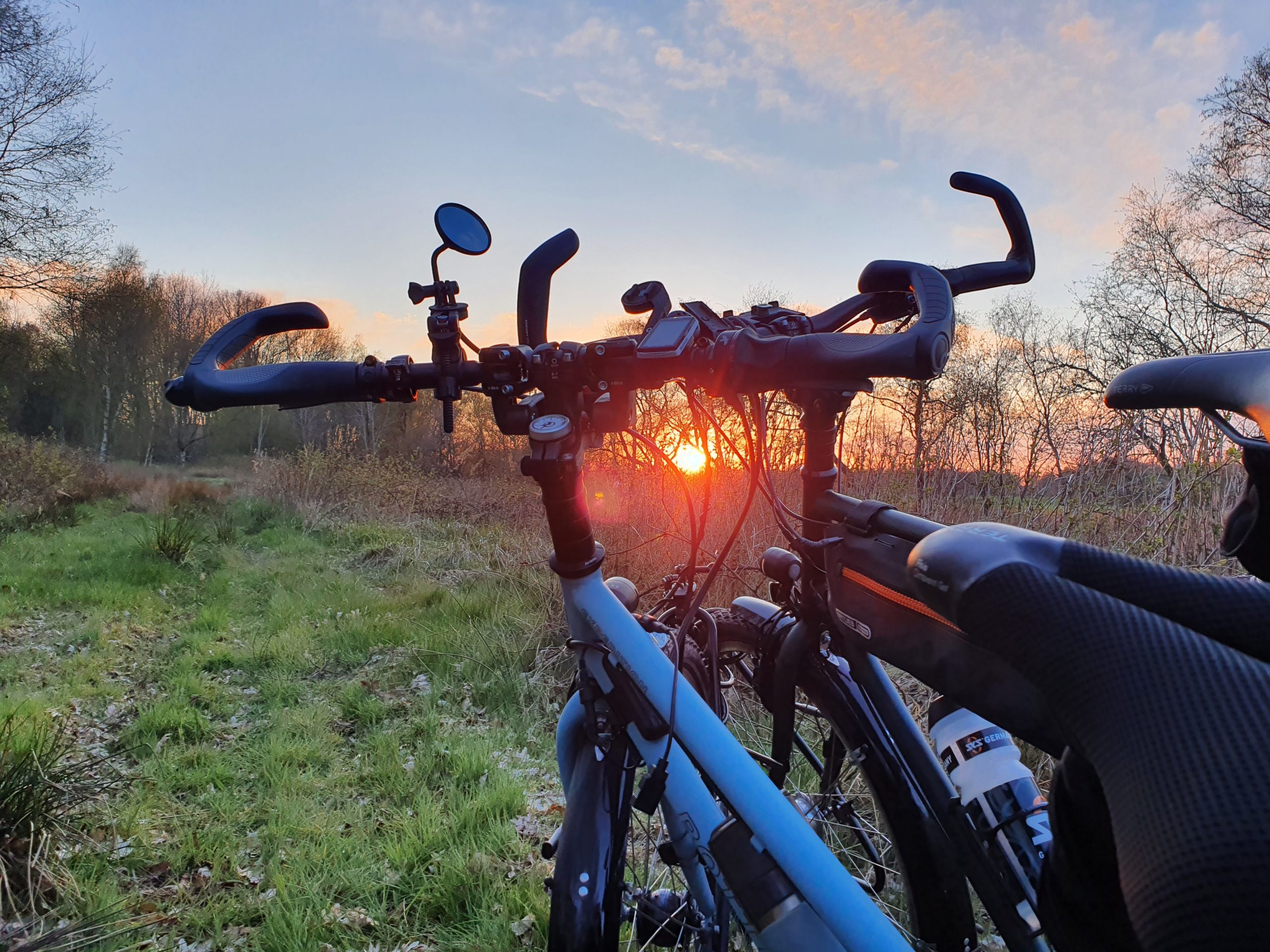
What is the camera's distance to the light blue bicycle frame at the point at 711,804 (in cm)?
116

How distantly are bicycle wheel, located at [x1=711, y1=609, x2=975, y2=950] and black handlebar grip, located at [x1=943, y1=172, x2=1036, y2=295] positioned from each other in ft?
3.40

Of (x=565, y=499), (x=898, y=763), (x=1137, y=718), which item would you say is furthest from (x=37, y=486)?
(x=1137, y=718)

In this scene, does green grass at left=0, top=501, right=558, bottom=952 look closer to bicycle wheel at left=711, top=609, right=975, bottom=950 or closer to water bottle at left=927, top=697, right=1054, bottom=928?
bicycle wheel at left=711, top=609, right=975, bottom=950

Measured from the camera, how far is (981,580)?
0.67 m

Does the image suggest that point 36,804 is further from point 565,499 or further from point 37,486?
point 37,486

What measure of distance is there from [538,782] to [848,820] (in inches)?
83.7

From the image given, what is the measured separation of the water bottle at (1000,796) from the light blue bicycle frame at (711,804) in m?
0.43

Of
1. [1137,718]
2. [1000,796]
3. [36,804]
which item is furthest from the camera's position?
[36,804]

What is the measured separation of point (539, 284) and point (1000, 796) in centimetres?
156

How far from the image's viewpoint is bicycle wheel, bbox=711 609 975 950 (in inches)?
61.8

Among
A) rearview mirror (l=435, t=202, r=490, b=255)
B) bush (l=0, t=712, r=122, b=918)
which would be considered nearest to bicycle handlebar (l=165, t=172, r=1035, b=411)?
rearview mirror (l=435, t=202, r=490, b=255)

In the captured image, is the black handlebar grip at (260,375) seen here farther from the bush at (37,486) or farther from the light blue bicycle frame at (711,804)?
the bush at (37,486)

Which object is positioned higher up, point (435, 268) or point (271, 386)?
point (435, 268)

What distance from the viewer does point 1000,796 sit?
4.91 feet
